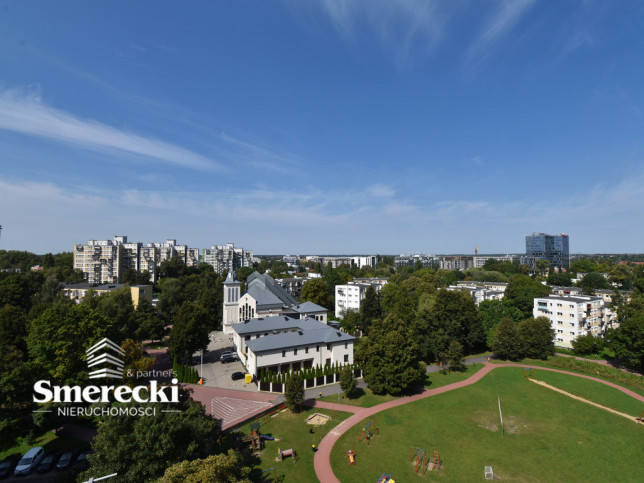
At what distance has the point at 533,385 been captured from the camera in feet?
121

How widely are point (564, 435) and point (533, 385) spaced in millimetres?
11506

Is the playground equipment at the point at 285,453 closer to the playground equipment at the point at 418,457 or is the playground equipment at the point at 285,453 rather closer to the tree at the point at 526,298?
the playground equipment at the point at 418,457

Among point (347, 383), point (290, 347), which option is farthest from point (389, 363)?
point (290, 347)

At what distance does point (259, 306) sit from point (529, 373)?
38792 mm

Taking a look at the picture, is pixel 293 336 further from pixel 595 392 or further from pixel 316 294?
pixel 595 392

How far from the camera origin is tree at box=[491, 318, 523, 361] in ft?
149

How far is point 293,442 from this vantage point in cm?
→ 2512

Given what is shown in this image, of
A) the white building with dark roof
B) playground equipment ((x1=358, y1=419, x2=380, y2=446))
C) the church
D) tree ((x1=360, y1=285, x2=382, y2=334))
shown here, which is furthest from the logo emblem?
tree ((x1=360, y1=285, x2=382, y2=334))

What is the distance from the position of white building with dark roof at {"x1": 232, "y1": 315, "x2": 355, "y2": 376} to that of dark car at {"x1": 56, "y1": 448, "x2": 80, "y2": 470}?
16.1m

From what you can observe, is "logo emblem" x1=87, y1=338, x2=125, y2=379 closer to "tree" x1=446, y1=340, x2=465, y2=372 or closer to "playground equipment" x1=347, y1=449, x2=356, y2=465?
"playground equipment" x1=347, y1=449, x2=356, y2=465

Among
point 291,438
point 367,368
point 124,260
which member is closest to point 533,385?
point 367,368

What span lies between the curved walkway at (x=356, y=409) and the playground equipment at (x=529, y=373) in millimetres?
2146

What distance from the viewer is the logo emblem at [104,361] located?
1056 inches

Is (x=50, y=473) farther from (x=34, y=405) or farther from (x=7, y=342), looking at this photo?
(x=7, y=342)
